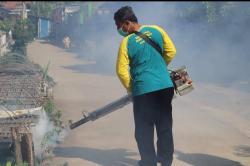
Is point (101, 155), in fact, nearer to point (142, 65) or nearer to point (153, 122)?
point (153, 122)

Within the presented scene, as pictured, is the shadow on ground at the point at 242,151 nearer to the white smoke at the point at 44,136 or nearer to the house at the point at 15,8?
the white smoke at the point at 44,136

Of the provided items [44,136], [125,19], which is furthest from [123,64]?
[44,136]

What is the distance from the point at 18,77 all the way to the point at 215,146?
4241mm

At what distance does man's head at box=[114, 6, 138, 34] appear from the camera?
4832 millimetres

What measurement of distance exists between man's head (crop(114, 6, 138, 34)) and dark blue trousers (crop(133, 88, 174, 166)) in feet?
2.43

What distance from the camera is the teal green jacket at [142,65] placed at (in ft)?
15.8

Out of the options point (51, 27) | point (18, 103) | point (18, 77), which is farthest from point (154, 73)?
point (51, 27)

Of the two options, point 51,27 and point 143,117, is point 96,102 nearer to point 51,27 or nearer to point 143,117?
point 143,117

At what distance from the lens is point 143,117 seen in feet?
16.4

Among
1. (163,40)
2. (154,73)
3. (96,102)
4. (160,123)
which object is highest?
(163,40)

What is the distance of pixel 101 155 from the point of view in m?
6.35

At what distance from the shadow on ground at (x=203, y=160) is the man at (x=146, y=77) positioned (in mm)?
973

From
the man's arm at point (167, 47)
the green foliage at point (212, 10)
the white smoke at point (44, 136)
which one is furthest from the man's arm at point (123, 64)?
the green foliage at point (212, 10)

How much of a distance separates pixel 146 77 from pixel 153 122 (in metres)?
0.55
